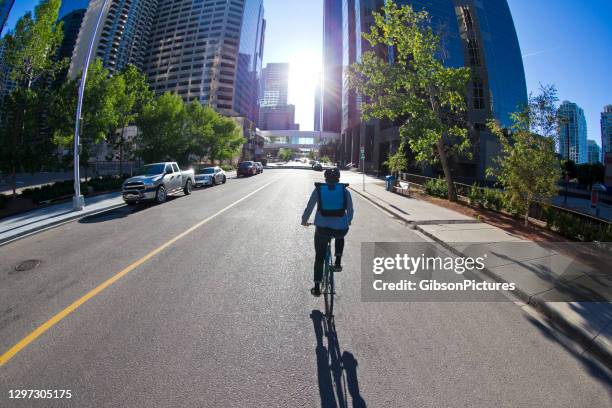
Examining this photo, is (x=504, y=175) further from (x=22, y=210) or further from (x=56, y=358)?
(x=22, y=210)

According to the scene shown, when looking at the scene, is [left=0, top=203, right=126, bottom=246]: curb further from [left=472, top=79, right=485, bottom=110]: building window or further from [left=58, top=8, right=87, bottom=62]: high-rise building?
[left=58, top=8, right=87, bottom=62]: high-rise building

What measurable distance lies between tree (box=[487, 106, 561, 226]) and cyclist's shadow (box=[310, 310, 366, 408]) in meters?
9.43

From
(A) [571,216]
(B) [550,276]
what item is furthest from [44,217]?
(A) [571,216]

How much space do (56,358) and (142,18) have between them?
18019 centimetres

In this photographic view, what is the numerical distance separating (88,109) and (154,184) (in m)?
7.09

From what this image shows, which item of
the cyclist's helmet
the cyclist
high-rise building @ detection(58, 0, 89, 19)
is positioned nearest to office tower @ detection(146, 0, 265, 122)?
high-rise building @ detection(58, 0, 89, 19)

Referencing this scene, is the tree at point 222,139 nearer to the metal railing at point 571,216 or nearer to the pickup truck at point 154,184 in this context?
the pickup truck at point 154,184

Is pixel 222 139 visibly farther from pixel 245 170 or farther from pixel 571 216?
→ pixel 571 216

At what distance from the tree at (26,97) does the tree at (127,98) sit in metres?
4.02

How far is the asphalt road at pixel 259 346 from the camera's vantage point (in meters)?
2.67

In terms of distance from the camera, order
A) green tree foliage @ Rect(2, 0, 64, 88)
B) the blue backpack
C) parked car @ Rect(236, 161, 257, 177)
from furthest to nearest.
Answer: parked car @ Rect(236, 161, 257, 177) → green tree foliage @ Rect(2, 0, 64, 88) → the blue backpack

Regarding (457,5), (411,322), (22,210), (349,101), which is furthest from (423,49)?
(349,101)

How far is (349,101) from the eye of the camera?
86.0 m

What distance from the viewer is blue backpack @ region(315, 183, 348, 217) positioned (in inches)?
173
